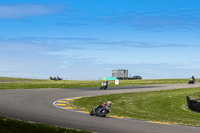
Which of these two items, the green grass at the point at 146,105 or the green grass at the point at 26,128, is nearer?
the green grass at the point at 26,128

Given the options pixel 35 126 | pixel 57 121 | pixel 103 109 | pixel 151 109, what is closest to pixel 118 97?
pixel 151 109

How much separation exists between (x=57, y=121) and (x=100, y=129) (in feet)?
10.8

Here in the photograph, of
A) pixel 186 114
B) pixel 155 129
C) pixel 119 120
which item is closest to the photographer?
pixel 155 129

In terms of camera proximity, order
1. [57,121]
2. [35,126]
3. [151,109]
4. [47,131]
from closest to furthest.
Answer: [47,131]
[35,126]
[57,121]
[151,109]

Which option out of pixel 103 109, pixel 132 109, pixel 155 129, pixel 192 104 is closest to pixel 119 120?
pixel 103 109

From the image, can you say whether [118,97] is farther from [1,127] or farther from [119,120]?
Answer: [1,127]

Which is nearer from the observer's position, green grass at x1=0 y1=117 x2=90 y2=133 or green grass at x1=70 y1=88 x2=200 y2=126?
green grass at x1=0 y1=117 x2=90 y2=133

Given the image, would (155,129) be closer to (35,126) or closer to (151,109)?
(35,126)

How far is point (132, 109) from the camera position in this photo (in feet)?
98.3

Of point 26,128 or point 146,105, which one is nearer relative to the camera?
point 26,128

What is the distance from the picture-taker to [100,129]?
16.4 metres

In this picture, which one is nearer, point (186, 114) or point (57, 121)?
point (57, 121)

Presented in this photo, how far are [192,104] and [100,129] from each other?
16.0 meters

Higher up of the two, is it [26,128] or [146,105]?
[26,128]
